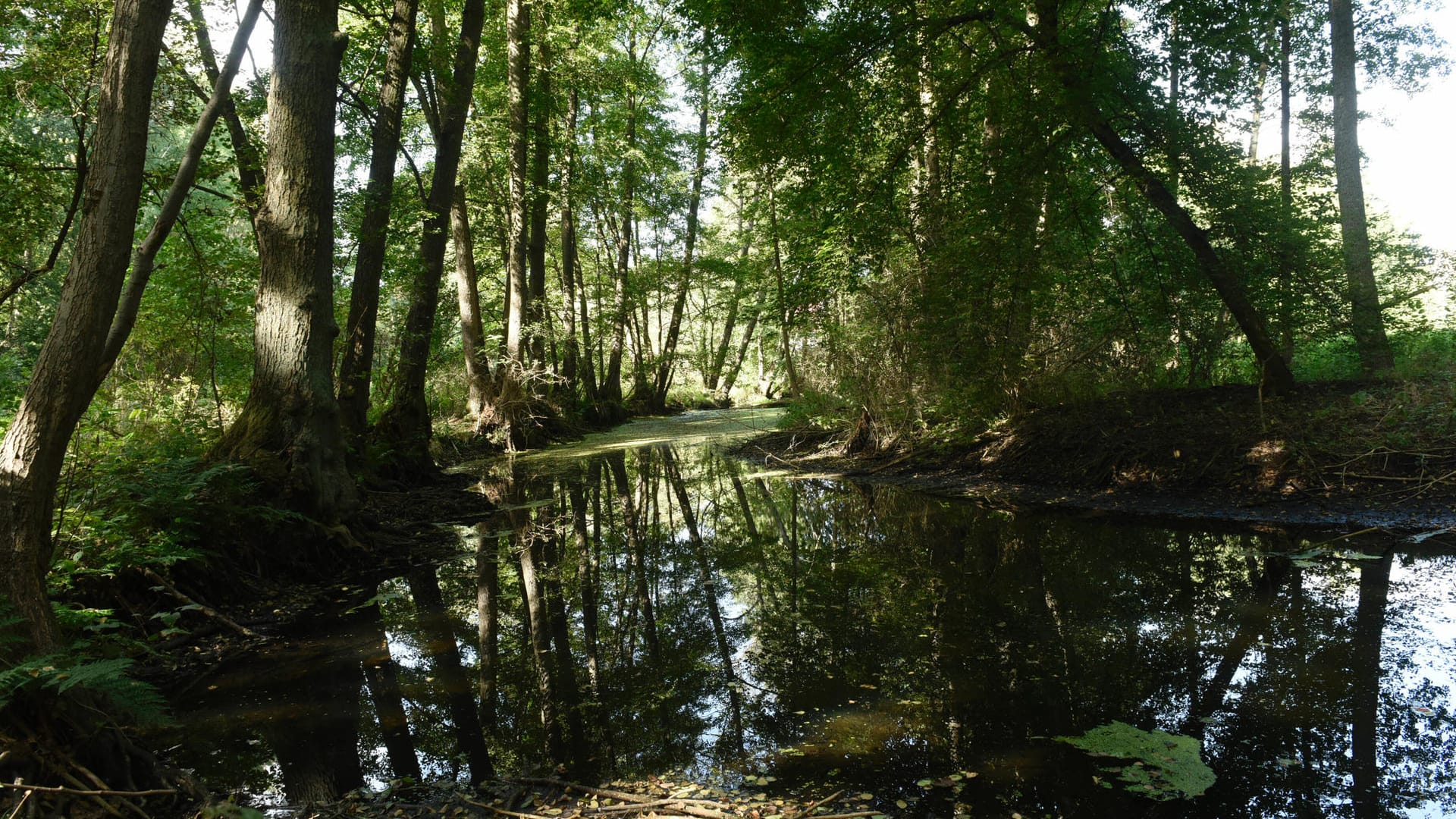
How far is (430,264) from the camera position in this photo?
35.6ft

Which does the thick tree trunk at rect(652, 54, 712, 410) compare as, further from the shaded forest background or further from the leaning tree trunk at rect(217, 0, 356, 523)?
the leaning tree trunk at rect(217, 0, 356, 523)

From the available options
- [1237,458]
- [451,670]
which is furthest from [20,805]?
[1237,458]

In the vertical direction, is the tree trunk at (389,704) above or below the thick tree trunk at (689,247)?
below

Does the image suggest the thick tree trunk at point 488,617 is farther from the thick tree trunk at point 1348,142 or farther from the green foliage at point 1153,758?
the thick tree trunk at point 1348,142

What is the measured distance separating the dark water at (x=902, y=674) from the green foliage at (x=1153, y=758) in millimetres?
48

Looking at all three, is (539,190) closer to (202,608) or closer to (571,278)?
(571,278)

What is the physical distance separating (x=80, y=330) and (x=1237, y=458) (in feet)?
27.2

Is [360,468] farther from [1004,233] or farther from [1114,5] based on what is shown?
[1114,5]

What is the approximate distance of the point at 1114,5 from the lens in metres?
6.63

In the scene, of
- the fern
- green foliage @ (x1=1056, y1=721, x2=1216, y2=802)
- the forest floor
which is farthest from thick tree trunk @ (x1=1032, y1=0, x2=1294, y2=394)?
the fern

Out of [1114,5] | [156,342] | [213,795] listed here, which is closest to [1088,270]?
[1114,5]

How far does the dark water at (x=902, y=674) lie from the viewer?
8.39ft

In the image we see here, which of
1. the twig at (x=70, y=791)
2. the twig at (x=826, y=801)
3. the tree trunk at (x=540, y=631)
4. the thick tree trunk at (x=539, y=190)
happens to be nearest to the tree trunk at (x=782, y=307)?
the tree trunk at (x=540, y=631)

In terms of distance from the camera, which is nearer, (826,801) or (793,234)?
(826,801)
